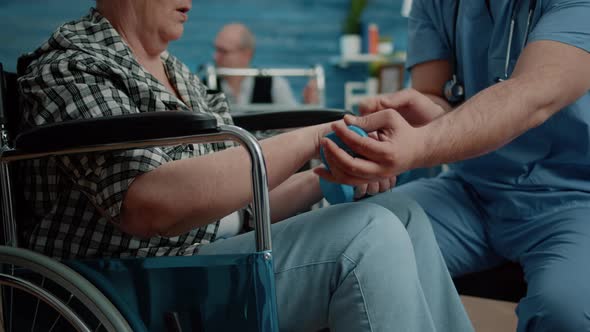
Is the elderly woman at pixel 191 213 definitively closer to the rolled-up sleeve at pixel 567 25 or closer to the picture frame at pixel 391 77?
the rolled-up sleeve at pixel 567 25

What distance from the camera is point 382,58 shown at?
5.65 meters

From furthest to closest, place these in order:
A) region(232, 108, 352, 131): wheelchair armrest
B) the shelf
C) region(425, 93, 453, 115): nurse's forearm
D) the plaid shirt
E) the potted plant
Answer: the potted plant < the shelf < region(425, 93, 453, 115): nurse's forearm < region(232, 108, 352, 131): wheelchair armrest < the plaid shirt

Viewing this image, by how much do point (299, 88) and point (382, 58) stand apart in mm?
789

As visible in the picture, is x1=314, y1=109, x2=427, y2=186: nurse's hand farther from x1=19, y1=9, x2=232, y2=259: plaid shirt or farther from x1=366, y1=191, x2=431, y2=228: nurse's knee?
x1=19, y1=9, x2=232, y2=259: plaid shirt

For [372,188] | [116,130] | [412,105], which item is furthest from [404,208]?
[116,130]

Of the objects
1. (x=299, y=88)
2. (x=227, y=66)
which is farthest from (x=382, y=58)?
(x=227, y=66)

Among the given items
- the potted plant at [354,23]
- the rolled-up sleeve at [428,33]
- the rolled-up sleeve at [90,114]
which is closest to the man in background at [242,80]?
the potted plant at [354,23]

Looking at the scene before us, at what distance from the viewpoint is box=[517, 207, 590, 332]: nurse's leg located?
104 centimetres

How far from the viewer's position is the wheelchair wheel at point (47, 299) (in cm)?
90

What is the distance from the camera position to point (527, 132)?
133cm

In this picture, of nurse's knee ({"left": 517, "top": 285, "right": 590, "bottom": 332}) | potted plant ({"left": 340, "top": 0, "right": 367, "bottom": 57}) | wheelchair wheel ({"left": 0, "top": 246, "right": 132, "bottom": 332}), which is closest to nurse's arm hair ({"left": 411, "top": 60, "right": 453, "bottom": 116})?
nurse's knee ({"left": 517, "top": 285, "right": 590, "bottom": 332})

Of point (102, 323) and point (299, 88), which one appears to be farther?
point (299, 88)

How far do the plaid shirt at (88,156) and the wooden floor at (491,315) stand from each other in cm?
58

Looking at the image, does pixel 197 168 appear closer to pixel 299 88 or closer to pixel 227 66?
pixel 227 66
